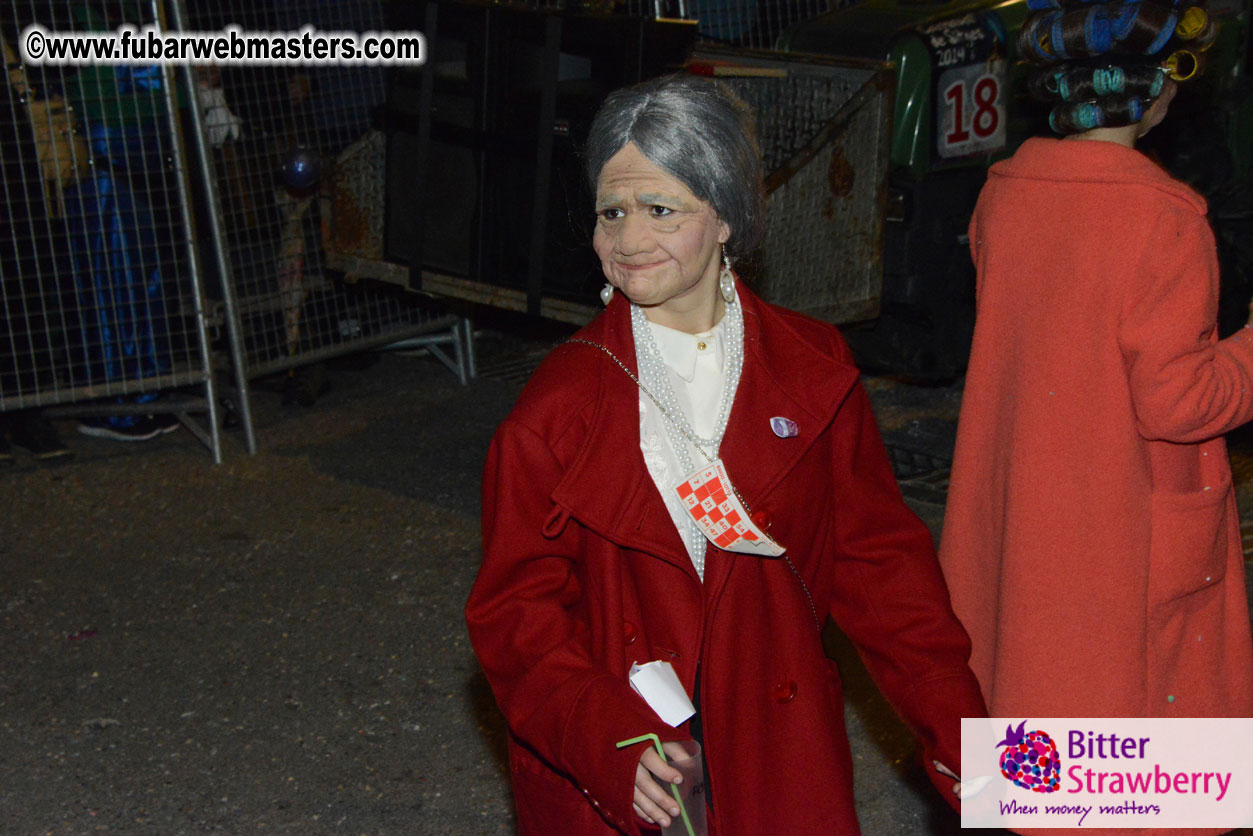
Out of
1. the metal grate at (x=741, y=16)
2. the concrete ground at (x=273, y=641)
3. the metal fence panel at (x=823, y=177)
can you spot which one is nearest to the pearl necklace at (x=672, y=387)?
the concrete ground at (x=273, y=641)

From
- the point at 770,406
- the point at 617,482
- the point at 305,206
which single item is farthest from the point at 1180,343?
the point at 305,206

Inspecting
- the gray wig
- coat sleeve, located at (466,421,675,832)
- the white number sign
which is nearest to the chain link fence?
the white number sign

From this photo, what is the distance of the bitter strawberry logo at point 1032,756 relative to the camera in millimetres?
2598

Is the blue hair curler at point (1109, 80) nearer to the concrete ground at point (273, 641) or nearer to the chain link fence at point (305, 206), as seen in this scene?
the concrete ground at point (273, 641)

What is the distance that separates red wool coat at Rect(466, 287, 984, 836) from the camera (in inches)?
85.8

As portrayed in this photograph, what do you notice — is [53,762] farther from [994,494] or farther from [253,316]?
[253,316]

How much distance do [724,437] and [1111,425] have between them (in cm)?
72

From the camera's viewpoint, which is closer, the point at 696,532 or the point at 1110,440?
the point at 696,532

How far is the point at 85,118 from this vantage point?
646 cm

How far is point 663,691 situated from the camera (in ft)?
6.80

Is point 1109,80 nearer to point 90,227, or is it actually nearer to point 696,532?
point 696,532

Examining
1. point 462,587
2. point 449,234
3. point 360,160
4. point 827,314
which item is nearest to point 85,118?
point 360,160

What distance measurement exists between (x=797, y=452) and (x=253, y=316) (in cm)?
602

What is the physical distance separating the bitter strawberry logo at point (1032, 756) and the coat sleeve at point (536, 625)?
2.70 ft
